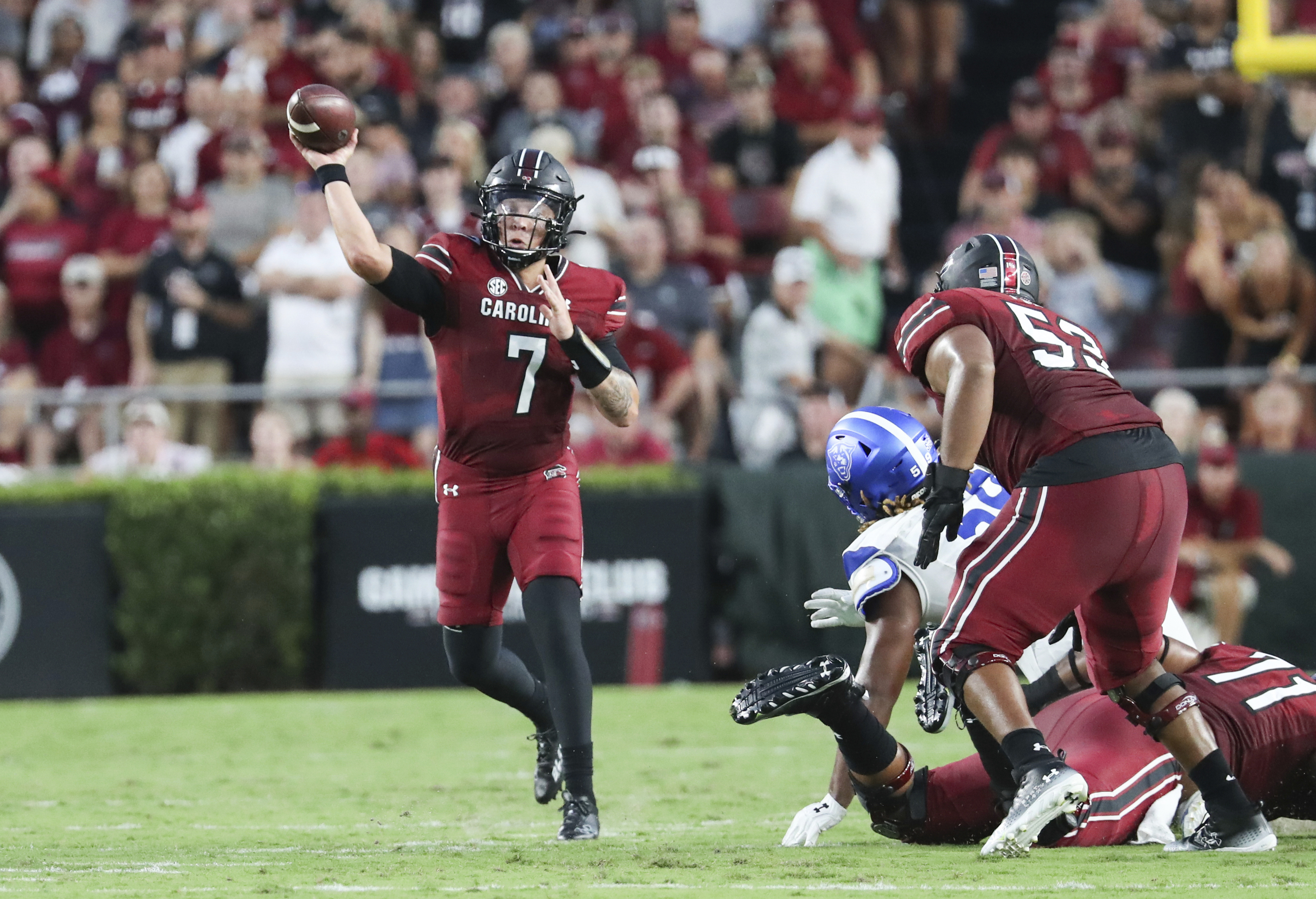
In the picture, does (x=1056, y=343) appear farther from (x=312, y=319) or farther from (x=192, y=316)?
(x=192, y=316)

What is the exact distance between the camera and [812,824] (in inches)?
222

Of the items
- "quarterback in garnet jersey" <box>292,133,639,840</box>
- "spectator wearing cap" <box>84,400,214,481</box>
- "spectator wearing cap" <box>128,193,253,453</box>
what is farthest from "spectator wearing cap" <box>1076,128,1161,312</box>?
"quarterback in garnet jersey" <box>292,133,639,840</box>

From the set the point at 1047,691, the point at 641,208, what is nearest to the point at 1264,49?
the point at 1047,691

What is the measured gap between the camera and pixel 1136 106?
46.5 ft

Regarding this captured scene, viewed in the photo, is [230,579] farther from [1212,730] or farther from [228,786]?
[1212,730]

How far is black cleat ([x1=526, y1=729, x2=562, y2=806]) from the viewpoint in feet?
21.8

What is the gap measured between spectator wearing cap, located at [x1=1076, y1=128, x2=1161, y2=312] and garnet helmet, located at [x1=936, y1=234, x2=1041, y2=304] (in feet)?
26.4

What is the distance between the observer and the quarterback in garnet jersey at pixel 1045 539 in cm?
507

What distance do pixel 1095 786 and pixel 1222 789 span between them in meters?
0.38

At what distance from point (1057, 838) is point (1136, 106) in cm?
997

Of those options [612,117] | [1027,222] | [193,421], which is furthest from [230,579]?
[1027,222]

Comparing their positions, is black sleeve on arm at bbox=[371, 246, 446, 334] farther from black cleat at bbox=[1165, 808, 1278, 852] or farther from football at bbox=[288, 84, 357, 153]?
black cleat at bbox=[1165, 808, 1278, 852]

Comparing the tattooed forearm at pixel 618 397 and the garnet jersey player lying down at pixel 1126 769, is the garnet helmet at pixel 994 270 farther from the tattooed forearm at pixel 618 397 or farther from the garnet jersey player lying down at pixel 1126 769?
the garnet jersey player lying down at pixel 1126 769

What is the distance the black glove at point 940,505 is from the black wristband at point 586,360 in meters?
1.21
